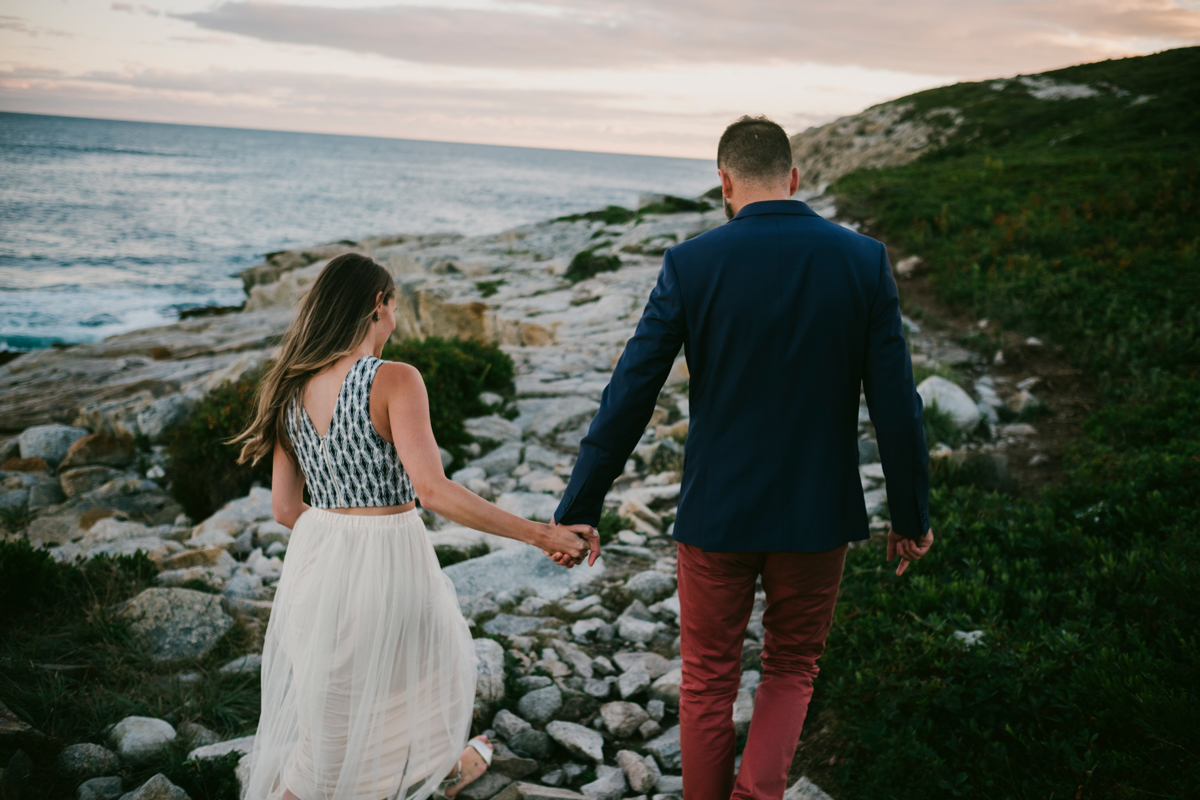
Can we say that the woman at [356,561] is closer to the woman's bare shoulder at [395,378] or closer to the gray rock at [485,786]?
the woman's bare shoulder at [395,378]

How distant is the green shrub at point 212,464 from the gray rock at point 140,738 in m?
5.11

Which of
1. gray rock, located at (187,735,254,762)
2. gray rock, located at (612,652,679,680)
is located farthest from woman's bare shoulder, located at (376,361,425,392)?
gray rock, located at (612,652,679,680)

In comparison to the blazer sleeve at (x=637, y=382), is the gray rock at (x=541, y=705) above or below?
below

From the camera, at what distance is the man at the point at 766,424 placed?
262cm

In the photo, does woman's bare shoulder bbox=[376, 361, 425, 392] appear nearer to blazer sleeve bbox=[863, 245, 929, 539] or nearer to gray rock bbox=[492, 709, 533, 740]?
blazer sleeve bbox=[863, 245, 929, 539]

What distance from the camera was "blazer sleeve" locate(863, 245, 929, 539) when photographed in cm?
265

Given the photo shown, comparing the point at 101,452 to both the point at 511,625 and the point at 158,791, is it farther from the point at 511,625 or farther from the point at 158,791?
the point at 158,791

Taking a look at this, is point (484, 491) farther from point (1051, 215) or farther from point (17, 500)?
point (1051, 215)

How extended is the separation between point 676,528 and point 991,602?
2458 mm

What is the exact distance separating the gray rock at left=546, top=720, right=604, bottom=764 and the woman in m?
0.89

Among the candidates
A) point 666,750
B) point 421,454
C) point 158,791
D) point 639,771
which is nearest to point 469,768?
point 639,771

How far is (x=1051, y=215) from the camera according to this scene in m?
13.4

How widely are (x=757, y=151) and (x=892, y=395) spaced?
111 cm

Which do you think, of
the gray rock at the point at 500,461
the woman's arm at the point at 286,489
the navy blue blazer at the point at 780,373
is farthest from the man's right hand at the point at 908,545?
the gray rock at the point at 500,461
